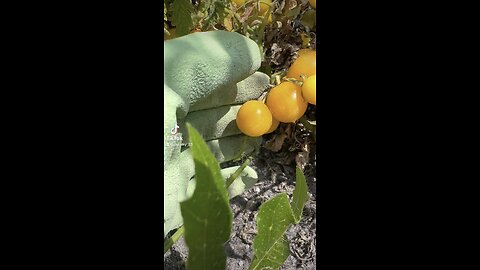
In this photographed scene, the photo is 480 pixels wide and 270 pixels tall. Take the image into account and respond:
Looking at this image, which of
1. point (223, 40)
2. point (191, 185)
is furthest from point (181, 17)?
point (191, 185)

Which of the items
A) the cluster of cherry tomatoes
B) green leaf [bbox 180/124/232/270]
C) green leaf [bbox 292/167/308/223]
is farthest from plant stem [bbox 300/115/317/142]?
green leaf [bbox 180/124/232/270]

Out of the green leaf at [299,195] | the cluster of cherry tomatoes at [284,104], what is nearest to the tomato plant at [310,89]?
the cluster of cherry tomatoes at [284,104]

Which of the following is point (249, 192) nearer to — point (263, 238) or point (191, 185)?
point (191, 185)

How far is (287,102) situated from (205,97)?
3.4 inches

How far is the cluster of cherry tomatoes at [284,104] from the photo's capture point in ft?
1.77

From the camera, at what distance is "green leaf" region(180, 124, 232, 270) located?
0.86ft

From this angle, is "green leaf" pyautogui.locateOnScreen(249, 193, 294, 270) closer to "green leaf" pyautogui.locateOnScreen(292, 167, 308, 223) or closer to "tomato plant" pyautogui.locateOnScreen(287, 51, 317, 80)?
"green leaf" pyautogui.locateOnScreen(292, 167, 308, 223)

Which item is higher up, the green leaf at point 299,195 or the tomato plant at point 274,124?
the green leaf at point 299,195

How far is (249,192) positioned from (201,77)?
137 millimetres

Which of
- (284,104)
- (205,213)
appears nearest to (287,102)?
(284,104)

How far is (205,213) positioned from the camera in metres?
0.28

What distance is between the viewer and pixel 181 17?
489 mm

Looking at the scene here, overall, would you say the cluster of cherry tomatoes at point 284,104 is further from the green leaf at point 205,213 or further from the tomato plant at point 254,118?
the green leaf at point 205,213

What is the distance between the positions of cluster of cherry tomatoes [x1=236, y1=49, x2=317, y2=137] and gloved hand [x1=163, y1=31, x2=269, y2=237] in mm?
19
